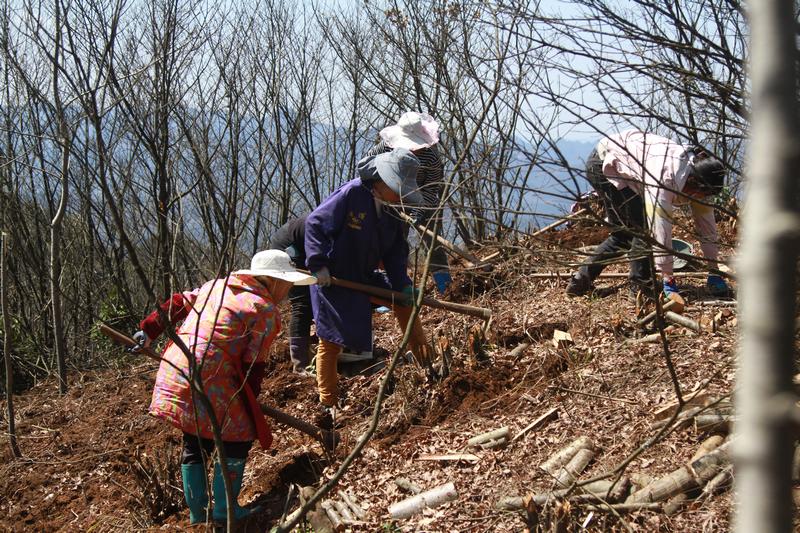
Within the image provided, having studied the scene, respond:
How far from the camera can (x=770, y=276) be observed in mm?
577

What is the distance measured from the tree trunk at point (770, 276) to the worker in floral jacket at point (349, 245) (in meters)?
4.36

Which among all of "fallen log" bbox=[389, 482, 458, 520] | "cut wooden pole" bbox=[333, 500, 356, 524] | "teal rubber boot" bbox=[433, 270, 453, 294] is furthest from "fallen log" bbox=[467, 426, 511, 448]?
"teal rubber boot" bbox=[433, 270, 453, 294]

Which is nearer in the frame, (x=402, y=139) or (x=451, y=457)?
(x=451, y=457)

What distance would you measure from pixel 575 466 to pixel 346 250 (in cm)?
208

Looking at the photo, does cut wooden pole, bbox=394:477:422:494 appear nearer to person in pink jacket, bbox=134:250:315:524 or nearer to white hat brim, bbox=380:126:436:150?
person in pink jacket, bbox=134:250:315:524

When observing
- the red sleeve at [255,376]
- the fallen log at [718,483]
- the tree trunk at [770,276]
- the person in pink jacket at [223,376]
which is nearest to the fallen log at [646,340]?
the fallen log at [718,483]

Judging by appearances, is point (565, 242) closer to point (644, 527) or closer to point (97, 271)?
point (644, 527)

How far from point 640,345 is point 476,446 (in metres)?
1.39

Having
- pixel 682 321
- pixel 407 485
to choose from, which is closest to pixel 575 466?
pixel 407 485

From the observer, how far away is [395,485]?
14.3 ft

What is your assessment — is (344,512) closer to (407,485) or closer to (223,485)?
(407,485)

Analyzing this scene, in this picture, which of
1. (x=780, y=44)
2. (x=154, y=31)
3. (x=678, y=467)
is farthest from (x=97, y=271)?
(x=780, y=44)

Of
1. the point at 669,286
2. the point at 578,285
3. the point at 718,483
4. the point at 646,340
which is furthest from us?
the point at 578,285

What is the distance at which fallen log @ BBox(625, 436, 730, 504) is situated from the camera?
11.6ft
